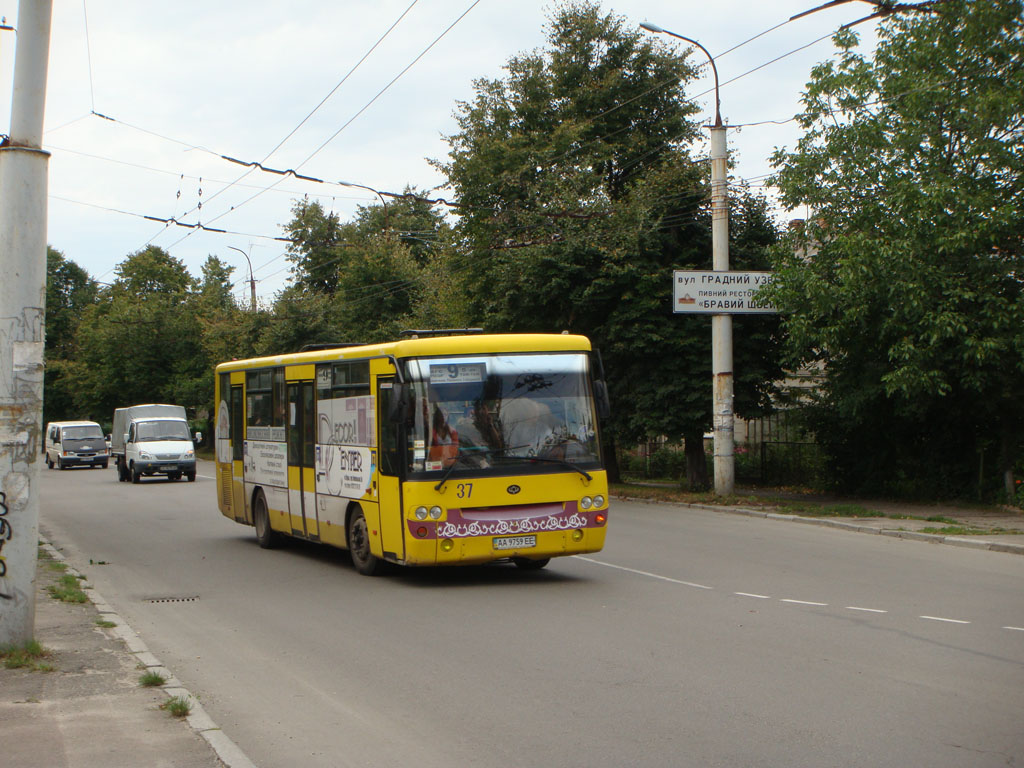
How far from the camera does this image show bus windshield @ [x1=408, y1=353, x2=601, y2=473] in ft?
39.2

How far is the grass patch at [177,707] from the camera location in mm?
6543

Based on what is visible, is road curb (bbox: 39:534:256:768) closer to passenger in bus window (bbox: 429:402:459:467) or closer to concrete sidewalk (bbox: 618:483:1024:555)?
passenger in bus window (bbox: 429:402:459:467)

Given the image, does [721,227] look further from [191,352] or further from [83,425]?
[191,352]

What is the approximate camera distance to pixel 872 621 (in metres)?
9.73

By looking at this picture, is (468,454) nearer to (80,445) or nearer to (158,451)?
(158,451)

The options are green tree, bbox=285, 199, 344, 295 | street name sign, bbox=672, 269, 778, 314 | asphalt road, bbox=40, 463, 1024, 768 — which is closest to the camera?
Result: asphalt road, bbox=40, 463, 1024, 768

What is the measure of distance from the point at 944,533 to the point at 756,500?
7588mm

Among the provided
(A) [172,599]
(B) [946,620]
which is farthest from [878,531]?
(A) [172,599]

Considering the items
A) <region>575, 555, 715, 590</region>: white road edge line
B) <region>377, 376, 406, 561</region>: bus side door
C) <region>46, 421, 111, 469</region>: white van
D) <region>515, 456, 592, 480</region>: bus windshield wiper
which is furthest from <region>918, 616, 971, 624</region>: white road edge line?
<region>46, 421, 111, 469</region>: white van

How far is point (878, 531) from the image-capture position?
18062 mm

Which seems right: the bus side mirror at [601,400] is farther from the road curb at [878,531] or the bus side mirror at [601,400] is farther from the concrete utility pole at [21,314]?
the road curb at [878,531]

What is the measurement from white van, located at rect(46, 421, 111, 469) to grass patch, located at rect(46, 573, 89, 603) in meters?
44.1

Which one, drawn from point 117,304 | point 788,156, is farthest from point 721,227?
point 117,304

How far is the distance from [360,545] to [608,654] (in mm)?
5622
